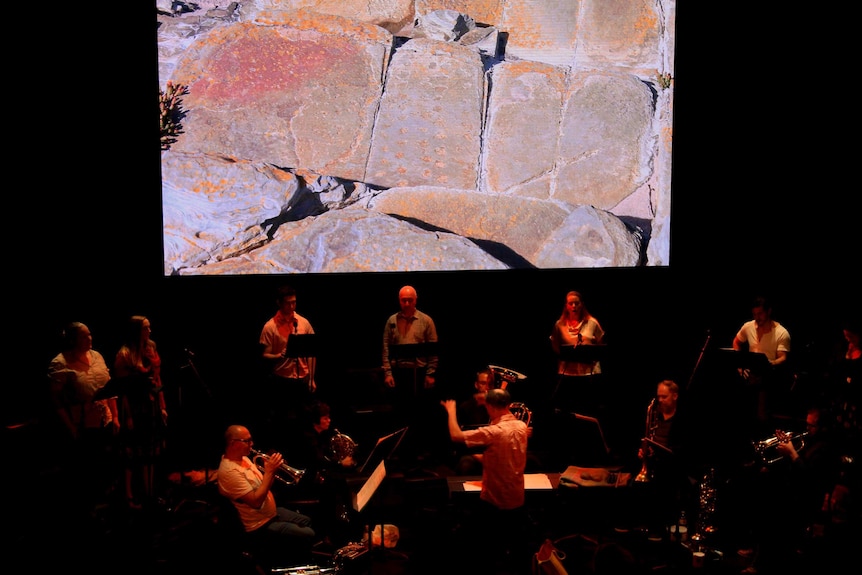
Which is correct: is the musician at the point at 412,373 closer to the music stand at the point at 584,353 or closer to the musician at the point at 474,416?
the musician at the point at 474,416

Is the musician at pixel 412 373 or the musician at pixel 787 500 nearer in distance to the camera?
the musician at pixel 787 500

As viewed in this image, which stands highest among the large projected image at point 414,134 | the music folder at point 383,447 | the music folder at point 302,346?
the large projected image at point 414,134

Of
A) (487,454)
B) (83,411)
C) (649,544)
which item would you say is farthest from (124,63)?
(649,544)

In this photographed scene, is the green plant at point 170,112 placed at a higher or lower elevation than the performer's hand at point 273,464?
higher

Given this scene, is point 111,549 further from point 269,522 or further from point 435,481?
point 435,481

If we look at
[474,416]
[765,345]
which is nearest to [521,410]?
[474,416]

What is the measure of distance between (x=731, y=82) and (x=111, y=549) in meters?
7.02

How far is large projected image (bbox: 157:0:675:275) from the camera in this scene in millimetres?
7391

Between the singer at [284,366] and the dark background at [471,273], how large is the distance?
60 cm

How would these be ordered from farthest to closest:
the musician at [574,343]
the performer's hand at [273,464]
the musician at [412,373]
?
the musician at [412,373]
the musician at [574,343]
the performer's hand at [273,464]

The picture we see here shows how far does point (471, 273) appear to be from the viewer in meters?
7.99

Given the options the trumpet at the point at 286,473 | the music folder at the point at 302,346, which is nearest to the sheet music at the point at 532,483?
the trumpet at the point at 286,473

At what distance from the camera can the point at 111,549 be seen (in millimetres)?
5500

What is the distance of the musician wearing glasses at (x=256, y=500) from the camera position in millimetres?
5355
